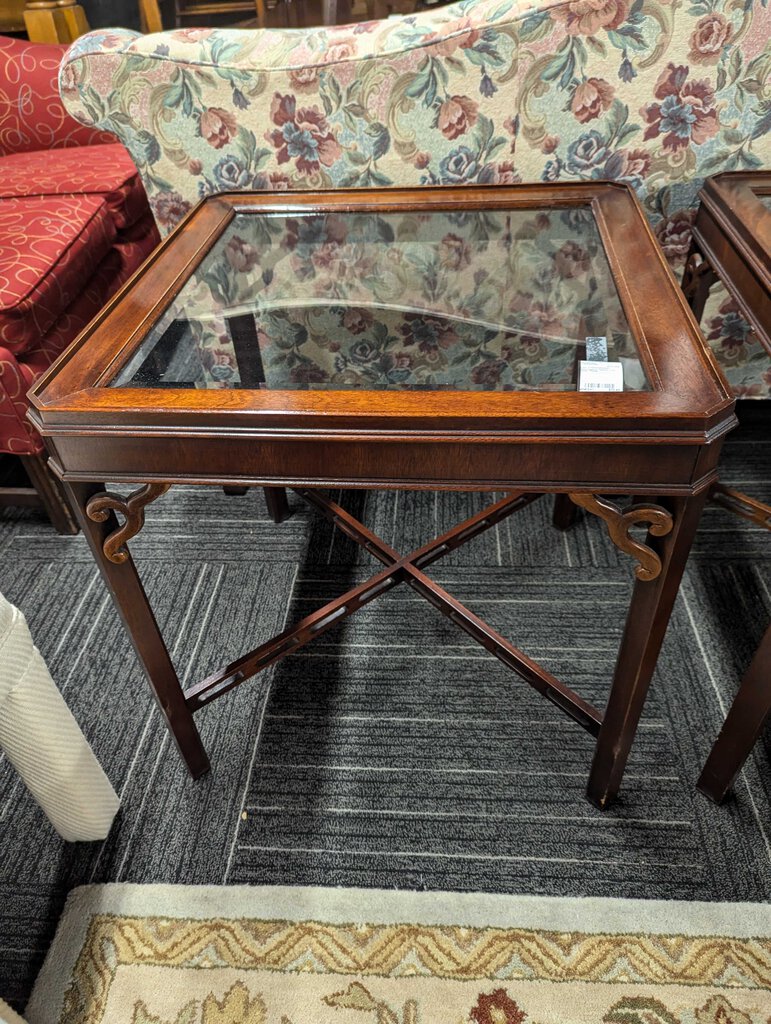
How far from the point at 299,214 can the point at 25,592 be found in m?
0.83

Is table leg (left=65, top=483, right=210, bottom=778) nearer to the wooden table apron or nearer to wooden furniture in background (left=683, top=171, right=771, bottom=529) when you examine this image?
the wooden table apron

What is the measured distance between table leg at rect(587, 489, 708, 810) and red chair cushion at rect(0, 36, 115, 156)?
1914 mm

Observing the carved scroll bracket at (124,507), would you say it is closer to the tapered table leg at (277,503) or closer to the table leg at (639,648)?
the table leg at (639,648)

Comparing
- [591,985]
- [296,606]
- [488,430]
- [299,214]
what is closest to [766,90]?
[299,214]

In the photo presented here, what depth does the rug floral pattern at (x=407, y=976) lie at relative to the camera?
0.75 metres

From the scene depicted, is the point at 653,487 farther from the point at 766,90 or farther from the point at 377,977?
the point at 766,90

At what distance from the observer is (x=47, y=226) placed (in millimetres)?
1448

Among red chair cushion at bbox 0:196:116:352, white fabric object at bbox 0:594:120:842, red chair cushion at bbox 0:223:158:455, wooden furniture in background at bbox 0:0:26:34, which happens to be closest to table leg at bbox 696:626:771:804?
white fabric object at bbox 0:594:120:842

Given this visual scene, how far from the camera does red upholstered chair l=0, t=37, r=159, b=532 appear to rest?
1.26 meters

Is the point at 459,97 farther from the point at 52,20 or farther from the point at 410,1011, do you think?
the point at 52,20

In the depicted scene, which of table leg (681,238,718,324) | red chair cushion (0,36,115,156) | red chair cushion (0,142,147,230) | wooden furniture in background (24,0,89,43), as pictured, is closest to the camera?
table leg (681,238,718,324)

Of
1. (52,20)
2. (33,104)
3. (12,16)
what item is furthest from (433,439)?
(12,16)

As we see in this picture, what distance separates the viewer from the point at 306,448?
25.0 inches

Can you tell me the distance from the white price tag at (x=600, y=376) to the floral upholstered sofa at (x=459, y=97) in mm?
575
